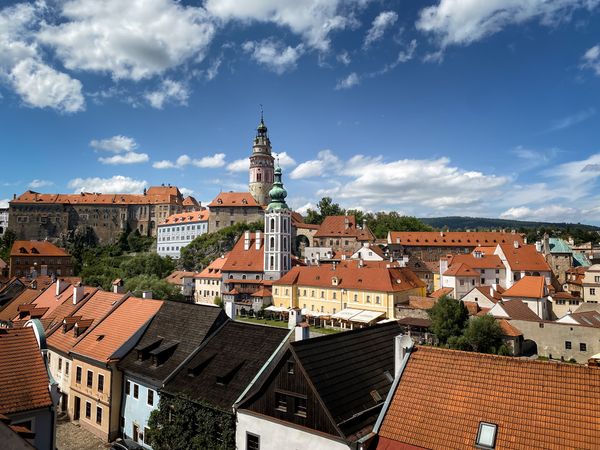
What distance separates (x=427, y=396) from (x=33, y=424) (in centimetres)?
1189

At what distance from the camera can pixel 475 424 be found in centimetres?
1126

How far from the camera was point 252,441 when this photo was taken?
1455cm

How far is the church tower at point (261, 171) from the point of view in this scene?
374 feet

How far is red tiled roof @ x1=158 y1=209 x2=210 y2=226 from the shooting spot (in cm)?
10792

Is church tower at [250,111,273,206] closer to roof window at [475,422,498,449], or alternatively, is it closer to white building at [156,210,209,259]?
white building at [156,210,209,259]

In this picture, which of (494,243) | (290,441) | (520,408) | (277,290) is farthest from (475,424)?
(494,243)

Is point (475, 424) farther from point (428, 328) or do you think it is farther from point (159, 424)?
point (428, 328)

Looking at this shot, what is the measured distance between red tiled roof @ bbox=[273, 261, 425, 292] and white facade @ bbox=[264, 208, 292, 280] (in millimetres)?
8995

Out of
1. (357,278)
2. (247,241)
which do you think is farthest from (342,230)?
(357,278)

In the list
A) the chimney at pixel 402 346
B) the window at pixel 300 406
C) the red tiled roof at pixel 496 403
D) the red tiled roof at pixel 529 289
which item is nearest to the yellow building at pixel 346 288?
the red tiled roof at pixel 529 289

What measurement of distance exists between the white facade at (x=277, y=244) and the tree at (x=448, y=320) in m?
33.6

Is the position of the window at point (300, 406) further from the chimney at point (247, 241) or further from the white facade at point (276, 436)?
the chimney at point (247, 241)

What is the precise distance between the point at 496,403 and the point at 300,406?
19.3ft

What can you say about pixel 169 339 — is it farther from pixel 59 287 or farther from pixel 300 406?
pixel 59 287
